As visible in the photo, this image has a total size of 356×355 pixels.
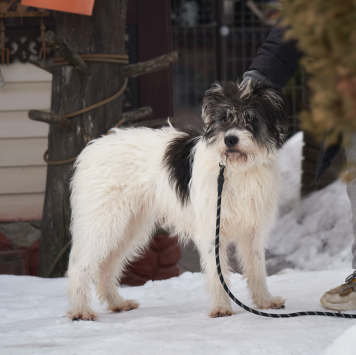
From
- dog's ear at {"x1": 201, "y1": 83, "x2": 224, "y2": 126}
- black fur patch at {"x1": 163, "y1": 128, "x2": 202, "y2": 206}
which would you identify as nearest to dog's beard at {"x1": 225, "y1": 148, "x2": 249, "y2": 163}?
dog's ear at {"x1": 201, "y1": 83, "x2": 224, "y2": 126}

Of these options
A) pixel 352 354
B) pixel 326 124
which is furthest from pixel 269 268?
pixel 326 124

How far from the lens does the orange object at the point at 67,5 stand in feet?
11.3

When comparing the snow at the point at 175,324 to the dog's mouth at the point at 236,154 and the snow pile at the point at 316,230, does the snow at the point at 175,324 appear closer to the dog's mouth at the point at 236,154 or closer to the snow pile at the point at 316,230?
the snow pile at the point at 316,230

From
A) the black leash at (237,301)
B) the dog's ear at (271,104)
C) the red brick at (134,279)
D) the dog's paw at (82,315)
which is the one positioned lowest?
the red brick at (134,279)

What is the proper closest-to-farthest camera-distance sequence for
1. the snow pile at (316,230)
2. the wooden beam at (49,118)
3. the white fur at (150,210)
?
1. the white fur at (150,210)
2. the wooden beam at (49,118)
3. the snow pile at (316,230)

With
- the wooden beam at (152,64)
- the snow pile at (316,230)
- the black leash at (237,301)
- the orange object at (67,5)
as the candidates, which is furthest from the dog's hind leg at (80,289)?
the snow pile at (316,230)

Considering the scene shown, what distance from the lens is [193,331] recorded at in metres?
2.45

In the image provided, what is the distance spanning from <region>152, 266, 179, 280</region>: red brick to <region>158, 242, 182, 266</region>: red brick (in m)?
0.05

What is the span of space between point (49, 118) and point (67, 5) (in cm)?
85

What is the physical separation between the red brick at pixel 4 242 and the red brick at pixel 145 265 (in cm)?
127

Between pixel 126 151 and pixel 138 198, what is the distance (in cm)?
33

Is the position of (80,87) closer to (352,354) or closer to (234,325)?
(234,325)

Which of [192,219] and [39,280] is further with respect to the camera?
[39,280]

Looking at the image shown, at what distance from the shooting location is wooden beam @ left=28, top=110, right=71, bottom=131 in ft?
11.3
